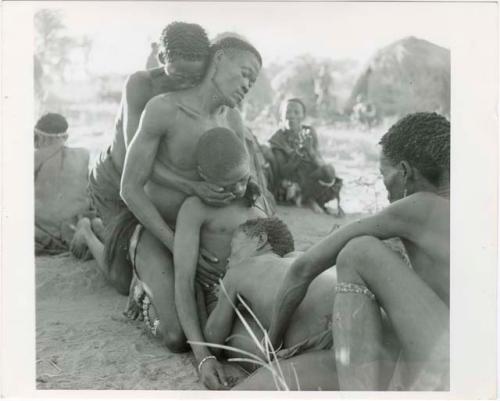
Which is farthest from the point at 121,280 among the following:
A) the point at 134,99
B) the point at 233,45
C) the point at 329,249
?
the point at 329,249

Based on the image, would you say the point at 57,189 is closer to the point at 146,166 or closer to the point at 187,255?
the point at 146,166

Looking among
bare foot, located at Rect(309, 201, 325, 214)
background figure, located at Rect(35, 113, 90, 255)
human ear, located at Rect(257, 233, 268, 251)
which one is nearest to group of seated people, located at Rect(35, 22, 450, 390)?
human ear, located at Rect(257, 233, 268, 251)

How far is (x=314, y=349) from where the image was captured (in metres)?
3.66

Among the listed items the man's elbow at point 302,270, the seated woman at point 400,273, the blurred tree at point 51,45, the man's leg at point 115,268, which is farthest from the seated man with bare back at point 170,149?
the seated woman at point 400,273

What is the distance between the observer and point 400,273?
3.36m

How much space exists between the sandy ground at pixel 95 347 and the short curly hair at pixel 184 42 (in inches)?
49.4

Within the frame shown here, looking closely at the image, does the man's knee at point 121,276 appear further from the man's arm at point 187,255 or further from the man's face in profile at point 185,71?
the man's face in profile at point 185,71

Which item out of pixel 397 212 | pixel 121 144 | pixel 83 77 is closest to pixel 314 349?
pixel 397 212

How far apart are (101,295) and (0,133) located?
3.82 ft

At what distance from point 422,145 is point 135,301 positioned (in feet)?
5.42

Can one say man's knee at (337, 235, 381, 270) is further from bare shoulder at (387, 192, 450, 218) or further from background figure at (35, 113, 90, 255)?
background figure at (35, 113, 90, 255)

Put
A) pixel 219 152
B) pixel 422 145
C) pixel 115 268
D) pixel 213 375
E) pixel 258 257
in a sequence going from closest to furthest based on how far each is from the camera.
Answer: pixel 422 145 < pixel 213 375 < pixel 258 257 < pixel 219 152 < pixel 115 268

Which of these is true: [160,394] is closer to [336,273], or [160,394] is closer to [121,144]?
[336,273]

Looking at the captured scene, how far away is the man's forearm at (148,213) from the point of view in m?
4.20
